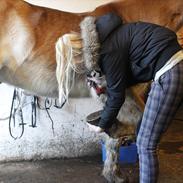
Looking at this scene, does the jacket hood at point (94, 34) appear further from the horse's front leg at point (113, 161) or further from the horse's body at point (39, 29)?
the horse's front leg at point (113, 161)

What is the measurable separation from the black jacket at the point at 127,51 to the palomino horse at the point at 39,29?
1.60 ft

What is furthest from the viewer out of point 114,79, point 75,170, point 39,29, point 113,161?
point 75,170

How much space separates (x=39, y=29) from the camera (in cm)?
212

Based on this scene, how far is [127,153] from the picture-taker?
271 centimetres

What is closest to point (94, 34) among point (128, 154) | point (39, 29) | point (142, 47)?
point (142, 47)

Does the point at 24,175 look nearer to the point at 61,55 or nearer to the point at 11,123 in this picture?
the point at 11,123

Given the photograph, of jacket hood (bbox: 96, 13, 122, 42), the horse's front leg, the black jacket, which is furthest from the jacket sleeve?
the horse's front leg

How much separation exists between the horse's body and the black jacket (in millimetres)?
503

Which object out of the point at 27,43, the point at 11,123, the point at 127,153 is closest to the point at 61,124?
the point at 11,123

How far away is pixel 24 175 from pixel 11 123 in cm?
43

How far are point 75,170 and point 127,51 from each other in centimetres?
135

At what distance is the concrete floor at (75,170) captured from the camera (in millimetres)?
2498

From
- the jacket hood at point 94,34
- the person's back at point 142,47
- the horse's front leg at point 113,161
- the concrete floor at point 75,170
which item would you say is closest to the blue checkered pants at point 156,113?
the person's back at point 142,47

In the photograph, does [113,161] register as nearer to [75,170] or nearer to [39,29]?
[75,170]
